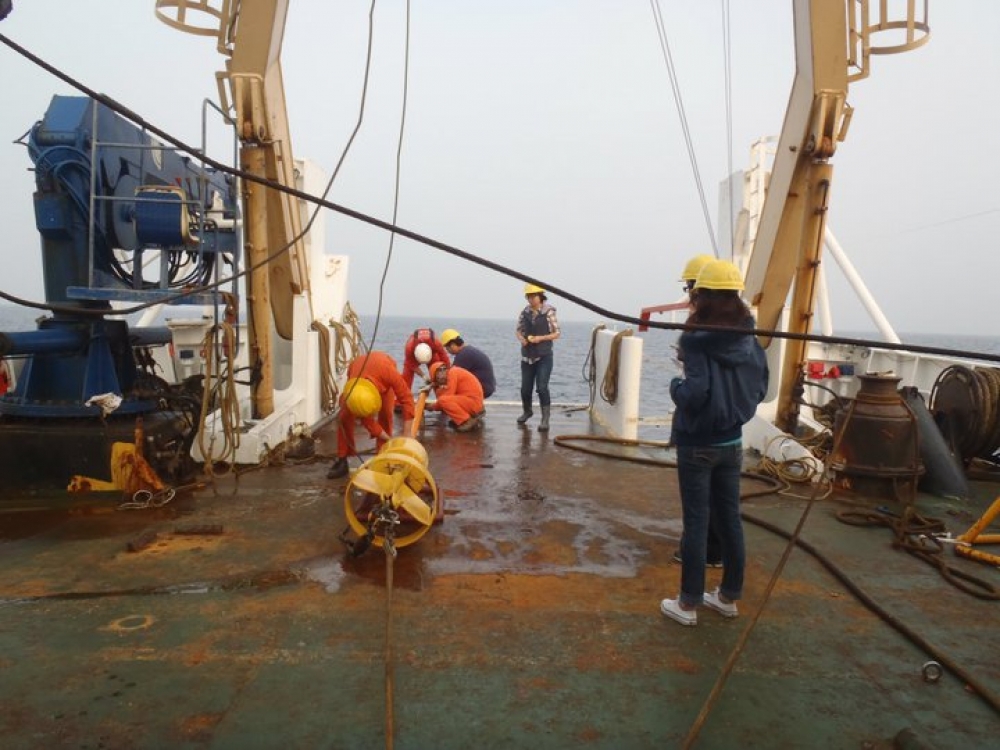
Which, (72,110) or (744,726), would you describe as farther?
(72,110)

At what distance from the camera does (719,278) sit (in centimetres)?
297

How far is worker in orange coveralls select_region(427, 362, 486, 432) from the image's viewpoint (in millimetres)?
8156

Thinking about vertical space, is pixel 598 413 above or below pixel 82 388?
below

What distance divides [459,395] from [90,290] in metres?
4.36

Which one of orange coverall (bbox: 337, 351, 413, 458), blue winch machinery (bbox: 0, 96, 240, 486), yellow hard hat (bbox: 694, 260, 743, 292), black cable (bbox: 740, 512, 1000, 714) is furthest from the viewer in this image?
orange coverall (bbox: 337, 351, 413, 458)

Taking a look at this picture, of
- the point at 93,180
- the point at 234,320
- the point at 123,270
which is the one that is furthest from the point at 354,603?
the point at 123,270

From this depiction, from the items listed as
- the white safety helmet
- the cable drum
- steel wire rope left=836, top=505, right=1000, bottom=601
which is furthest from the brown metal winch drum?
the white safety helmet

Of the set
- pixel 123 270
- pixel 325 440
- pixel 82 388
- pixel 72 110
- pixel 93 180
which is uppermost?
pixel 72 110

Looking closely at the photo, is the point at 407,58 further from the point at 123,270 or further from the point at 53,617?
the point at 53,617

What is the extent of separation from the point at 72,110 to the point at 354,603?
4.24 metres

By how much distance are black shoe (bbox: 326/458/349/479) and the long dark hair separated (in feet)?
11.8

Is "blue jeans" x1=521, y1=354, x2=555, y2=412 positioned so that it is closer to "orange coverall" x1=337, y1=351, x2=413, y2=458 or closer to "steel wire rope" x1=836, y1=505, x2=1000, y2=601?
"orange coverall" x1=337, y1=351, x2=413, y2=458

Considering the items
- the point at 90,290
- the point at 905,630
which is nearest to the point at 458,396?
the point at 90,290

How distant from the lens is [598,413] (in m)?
9.71
